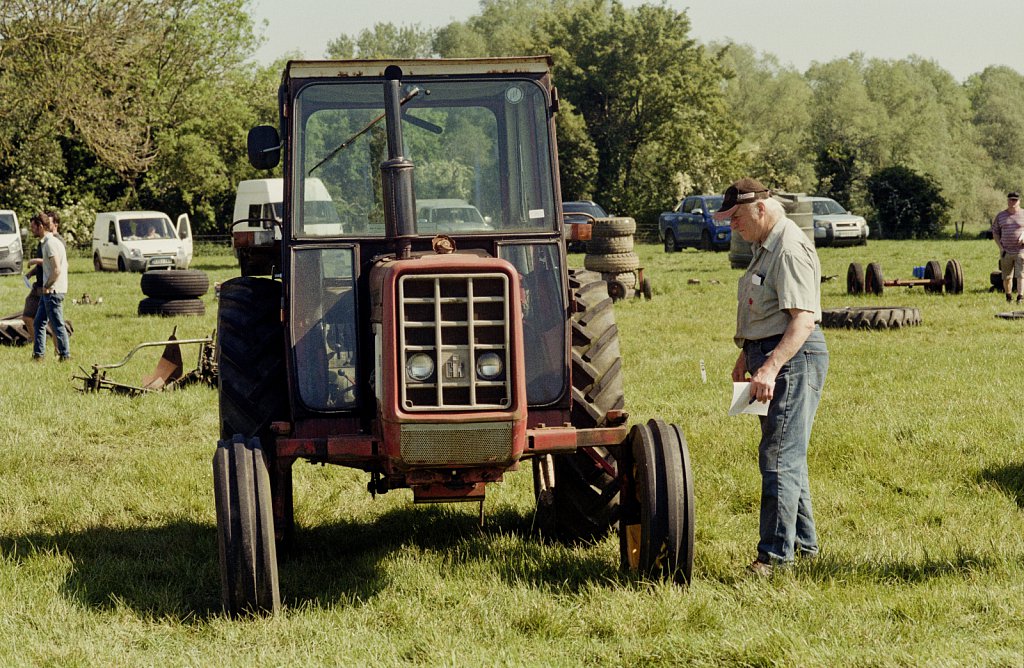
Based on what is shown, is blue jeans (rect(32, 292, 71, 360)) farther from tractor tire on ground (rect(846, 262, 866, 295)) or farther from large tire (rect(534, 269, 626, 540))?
tractor tire on ground (rect(846, 262, 866, 295))

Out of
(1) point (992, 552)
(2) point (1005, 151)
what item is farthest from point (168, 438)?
(2) point (1005, 151)

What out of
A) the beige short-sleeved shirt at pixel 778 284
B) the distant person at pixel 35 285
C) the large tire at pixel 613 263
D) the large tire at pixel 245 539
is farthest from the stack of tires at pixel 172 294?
the beige short-sleeved shirt at pixel 778 284

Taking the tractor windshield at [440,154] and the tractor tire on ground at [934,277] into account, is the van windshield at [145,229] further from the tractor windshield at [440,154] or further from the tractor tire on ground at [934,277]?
the tractor windshield at [440,154]

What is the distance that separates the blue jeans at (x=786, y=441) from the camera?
5.92m

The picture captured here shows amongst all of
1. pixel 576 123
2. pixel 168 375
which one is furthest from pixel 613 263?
pixel 576 123

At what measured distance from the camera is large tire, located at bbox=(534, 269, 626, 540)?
20.7 ft

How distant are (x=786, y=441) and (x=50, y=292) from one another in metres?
11.7

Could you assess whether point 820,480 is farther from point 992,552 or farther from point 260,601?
point 260,601

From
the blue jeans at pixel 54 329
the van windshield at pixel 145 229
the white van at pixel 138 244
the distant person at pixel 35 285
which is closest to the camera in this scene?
the distant person at pixel 35 285

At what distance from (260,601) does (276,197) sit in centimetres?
2876

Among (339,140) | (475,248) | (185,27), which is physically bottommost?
(475,248)

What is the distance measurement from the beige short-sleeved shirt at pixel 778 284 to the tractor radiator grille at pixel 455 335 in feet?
4.17

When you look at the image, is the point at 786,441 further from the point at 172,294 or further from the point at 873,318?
the point at 172,294

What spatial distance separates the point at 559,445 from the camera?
225 inches
